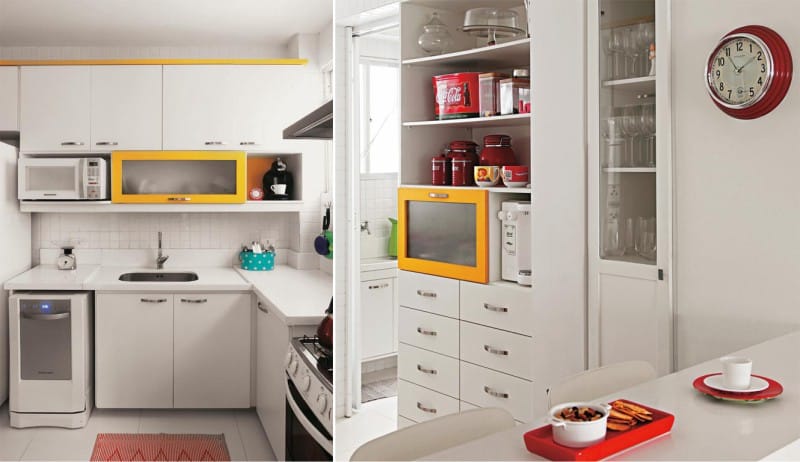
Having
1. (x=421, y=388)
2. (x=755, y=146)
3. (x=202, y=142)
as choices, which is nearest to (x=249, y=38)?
(x=202, y=142)

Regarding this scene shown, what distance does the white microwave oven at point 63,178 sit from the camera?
1438 mm

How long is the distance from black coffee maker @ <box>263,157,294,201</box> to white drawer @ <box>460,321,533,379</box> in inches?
46.1

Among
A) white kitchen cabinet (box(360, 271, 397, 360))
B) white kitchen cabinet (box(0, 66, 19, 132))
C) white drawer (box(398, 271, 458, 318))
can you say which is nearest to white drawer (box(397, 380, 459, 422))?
white drawer (box(398, 271, 458, 318))

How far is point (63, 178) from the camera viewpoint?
1.47 meters

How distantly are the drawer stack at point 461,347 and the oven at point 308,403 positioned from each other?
0.93m

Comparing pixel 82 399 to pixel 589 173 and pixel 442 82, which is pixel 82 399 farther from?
pixel 442 82

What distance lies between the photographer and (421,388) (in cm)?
303

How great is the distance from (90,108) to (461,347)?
1686mm

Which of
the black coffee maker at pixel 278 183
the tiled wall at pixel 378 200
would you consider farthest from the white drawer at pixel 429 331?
the black coffee maker at pixel 278 183

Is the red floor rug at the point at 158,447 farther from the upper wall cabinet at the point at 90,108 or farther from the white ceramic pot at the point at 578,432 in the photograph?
the white ceramic pot at the point at 578,432

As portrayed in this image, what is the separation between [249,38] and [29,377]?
1.05m

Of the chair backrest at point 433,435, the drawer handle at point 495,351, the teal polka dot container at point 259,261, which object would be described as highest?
the teal polka dot container at point 259,261

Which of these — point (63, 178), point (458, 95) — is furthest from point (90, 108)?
point (458, 95)

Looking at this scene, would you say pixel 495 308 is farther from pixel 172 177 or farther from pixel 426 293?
pixel 172 177
